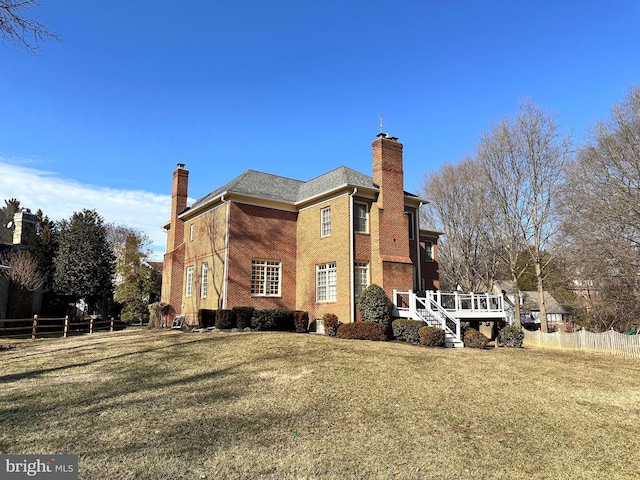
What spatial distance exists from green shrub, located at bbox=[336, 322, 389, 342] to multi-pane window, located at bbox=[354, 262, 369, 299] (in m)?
2.49

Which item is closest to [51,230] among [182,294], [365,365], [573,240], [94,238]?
[94,238]

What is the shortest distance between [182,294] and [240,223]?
8154 mm

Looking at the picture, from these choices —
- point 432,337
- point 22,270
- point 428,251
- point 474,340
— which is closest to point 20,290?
point 22,270

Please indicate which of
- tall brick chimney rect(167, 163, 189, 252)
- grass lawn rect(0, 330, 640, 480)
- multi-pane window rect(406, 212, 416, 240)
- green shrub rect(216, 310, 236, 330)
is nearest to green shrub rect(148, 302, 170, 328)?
tall brick chimney rect(167, 163, 189, 252)

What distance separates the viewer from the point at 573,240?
2788 centimetres

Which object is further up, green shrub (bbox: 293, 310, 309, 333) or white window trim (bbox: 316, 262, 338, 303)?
white window trim (bbox: 316, 262, 338, 303)

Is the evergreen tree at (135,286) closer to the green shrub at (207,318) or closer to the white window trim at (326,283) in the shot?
the green shrub at (207,318)

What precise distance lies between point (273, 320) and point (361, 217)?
6.48m

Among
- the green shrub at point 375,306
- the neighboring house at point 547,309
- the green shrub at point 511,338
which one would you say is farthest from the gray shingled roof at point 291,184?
the neighboring house at point 547,309

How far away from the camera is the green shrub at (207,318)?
2053 centimetres

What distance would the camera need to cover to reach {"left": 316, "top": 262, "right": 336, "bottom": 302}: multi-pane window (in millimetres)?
20484

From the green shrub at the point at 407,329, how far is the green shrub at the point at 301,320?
4.57 m

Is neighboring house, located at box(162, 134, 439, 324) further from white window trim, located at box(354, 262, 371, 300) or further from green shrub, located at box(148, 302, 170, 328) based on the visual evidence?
green shrub, located at box(148, 302, 170, 328)

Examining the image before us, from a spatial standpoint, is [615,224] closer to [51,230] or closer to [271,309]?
[271,309]
